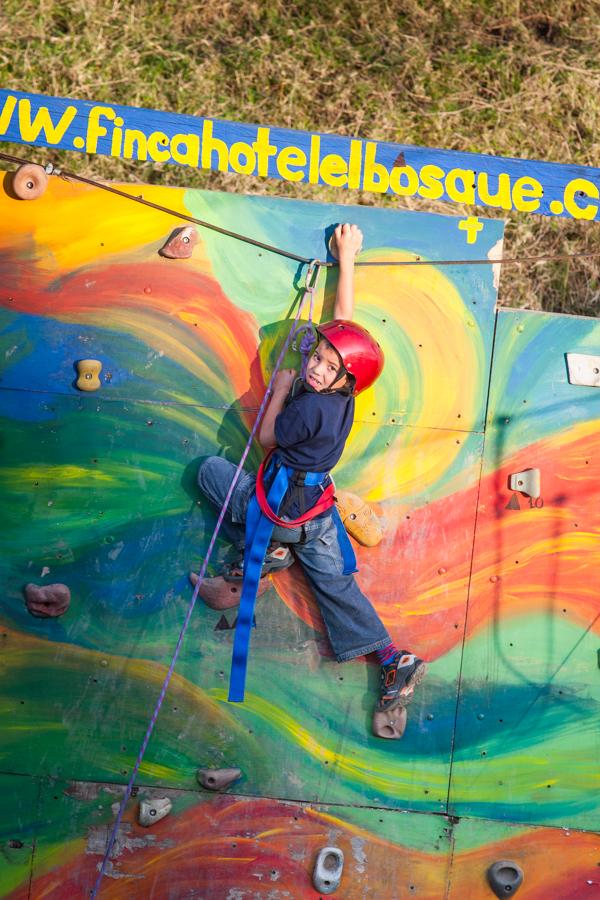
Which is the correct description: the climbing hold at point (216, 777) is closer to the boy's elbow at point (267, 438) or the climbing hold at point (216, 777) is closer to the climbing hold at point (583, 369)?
the boy's elbow at point (267, 438)

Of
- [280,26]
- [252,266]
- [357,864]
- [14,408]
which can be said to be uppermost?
[280,26]

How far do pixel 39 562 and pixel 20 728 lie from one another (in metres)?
0.78

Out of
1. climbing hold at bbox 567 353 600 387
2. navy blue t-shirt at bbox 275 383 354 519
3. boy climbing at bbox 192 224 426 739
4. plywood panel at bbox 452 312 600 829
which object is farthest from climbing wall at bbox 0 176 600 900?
climbing hold at bbox 567 353 600 387

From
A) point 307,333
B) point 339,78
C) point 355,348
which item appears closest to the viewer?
point 355,348

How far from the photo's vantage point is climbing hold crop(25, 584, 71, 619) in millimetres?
4762

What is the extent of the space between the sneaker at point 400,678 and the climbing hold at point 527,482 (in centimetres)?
92

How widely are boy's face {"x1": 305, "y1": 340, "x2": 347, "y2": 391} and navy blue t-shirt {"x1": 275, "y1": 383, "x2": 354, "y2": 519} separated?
1.7 inches

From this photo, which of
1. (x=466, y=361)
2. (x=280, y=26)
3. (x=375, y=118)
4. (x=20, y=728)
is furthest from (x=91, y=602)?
(x=280, y=26)

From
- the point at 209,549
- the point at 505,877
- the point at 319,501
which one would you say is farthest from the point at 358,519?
the point at 505,877

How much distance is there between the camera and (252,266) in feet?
15.8

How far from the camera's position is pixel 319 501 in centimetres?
458

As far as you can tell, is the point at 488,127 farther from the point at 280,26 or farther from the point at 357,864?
the point at 357,864

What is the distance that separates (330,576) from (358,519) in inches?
11.6

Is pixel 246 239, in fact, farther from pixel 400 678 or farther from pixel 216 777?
pixel 216 777
